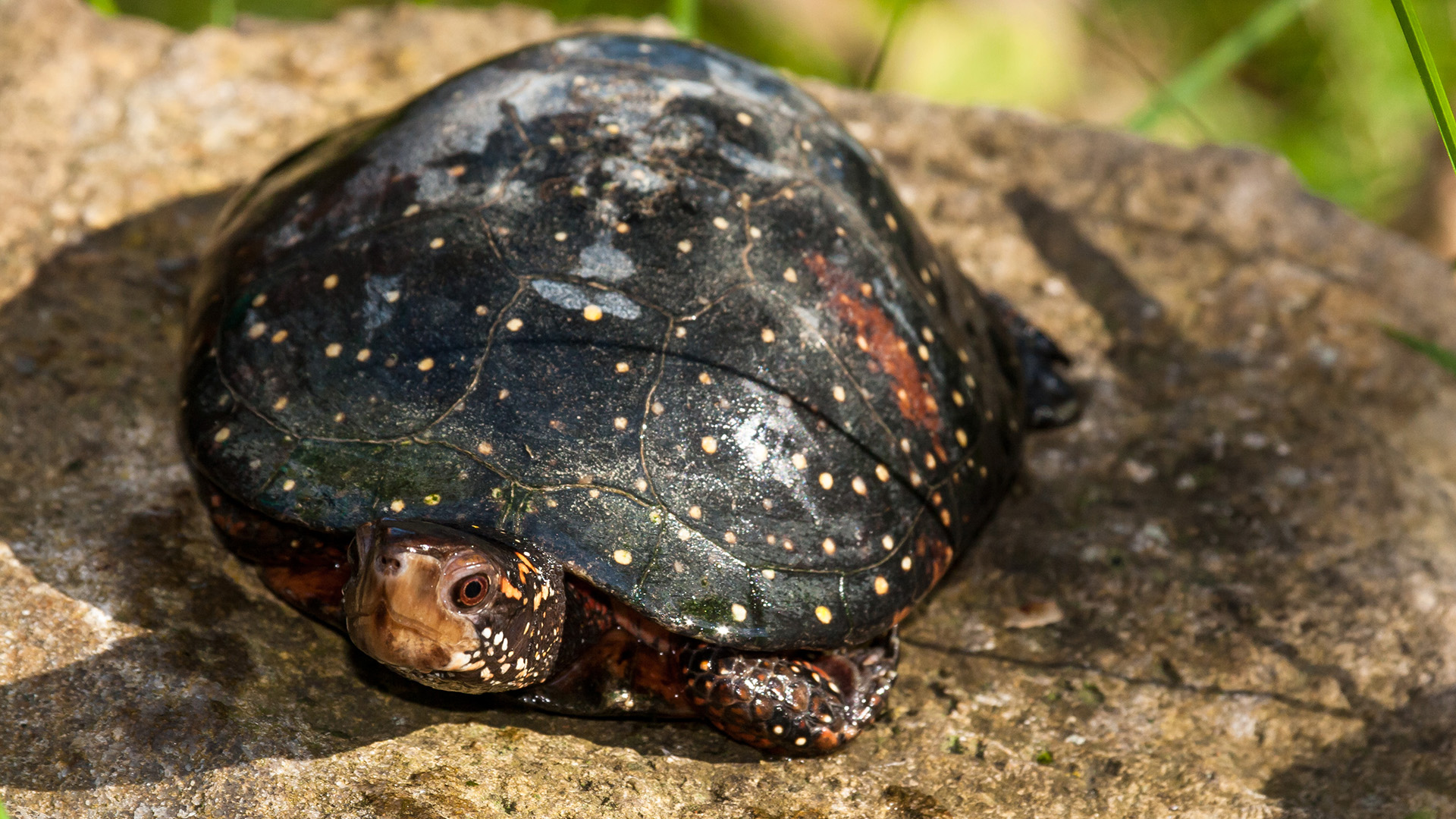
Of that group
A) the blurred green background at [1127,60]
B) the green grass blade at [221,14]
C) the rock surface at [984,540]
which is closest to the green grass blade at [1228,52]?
the rock surface at [984,540]

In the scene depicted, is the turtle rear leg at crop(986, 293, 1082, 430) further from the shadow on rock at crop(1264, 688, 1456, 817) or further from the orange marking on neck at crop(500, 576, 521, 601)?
the orange marking on neck at crop(500, 576, 521, 601)

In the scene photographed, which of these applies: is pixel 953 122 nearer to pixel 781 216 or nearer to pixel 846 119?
pixel 846 119

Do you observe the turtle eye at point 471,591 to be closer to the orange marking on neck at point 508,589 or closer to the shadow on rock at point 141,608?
the orange marking on neck at point 508,589

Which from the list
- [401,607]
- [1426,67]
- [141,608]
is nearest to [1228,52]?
[1426,67]

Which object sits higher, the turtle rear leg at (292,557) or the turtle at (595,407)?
the turtle at (595,407)

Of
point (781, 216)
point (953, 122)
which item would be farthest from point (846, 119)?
point (781, 216)

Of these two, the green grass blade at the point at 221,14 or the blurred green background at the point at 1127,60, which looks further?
the blurred green background at the point at 1127,60

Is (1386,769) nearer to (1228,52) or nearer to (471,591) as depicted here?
(471,591)

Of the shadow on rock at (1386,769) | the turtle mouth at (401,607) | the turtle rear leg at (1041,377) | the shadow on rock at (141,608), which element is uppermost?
the turtle rear leg at (1041,377)
